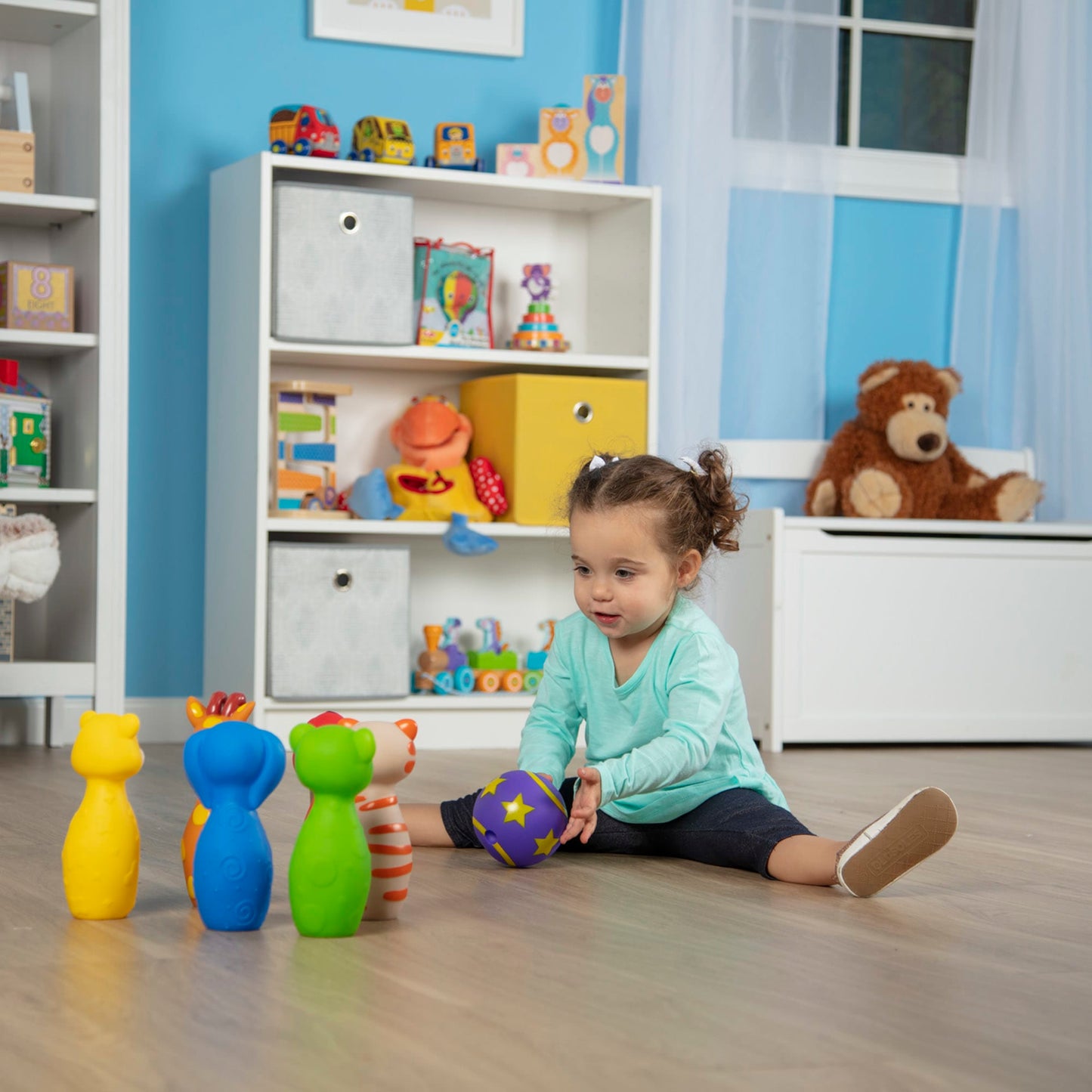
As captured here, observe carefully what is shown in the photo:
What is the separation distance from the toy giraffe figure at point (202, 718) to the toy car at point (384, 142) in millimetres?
1662

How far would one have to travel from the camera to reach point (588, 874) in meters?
1.56

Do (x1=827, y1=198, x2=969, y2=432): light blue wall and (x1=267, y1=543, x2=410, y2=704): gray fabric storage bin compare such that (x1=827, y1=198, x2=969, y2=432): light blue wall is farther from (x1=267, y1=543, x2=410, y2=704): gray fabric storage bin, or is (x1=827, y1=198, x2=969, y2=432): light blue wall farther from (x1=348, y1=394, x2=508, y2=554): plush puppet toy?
(x1=267, y1=543, x2=410, y2=704): gray fabric storage bin

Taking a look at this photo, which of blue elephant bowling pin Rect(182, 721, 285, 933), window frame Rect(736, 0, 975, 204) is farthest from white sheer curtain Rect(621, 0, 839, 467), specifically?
blue elephant bowling pin Rect(182, 721, 285, 933)

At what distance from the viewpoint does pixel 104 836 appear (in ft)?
4.14

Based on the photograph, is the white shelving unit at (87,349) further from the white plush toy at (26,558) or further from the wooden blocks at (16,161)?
the white plush toy at (26,558)

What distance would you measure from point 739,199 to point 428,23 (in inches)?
29.8

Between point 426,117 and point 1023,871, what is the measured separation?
2.04m

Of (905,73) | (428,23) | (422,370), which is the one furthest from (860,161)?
(422,370)

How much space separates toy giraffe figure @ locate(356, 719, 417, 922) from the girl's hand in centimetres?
21

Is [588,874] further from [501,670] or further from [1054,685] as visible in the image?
[1054,685]

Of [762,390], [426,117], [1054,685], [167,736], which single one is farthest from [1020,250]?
[167,736]

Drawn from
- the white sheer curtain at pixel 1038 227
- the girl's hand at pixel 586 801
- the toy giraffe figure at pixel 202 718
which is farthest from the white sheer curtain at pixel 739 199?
the toy giraffe figure at pixel 202 718

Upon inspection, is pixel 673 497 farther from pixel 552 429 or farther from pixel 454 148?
pixel 454 148

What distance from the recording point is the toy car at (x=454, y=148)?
9.39 feet
